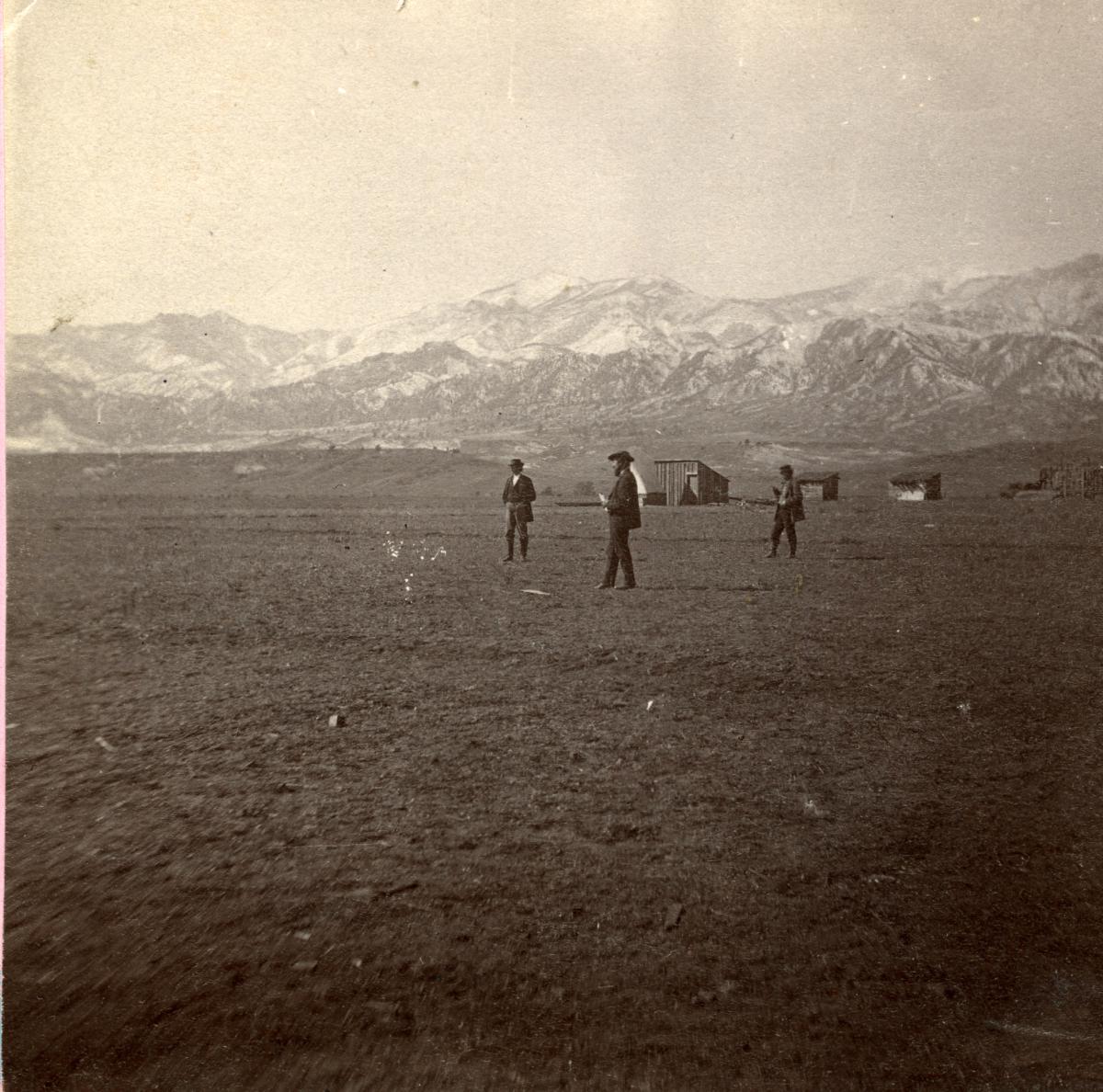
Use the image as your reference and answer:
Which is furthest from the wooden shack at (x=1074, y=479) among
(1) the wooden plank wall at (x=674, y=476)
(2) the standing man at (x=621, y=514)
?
(1) the wooden plank wall at (x=674, y=476)

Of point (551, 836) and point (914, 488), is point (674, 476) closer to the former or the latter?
point (914, 488)

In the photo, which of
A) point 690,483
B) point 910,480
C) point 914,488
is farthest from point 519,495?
point 690,483

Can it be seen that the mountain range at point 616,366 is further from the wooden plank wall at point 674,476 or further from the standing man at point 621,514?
the wooden plank wall at point 674,476

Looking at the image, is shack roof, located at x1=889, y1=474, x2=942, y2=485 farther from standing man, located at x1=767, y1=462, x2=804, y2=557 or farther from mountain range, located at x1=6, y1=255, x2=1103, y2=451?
mountain range, located at x1=6, y1=255, x2=1103, y2=451

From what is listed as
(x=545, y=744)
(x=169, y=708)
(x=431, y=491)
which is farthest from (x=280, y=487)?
(x=545, y=744)

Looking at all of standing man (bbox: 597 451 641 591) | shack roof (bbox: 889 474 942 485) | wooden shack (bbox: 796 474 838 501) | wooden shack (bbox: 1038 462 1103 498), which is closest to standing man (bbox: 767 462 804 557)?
standing man (bbox: 597 451 641 591)
